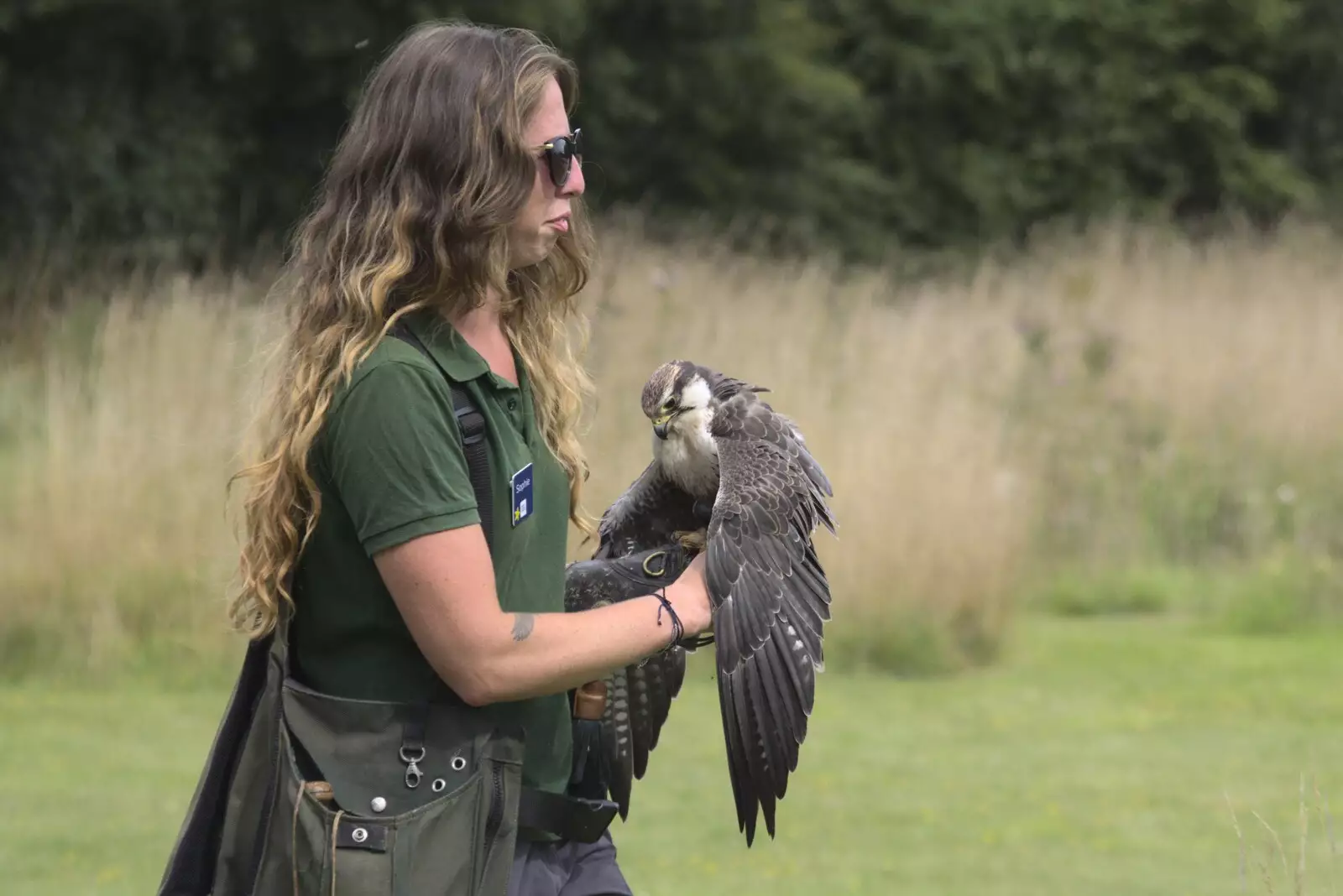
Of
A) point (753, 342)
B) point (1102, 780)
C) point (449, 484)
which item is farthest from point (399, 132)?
point (753, 342)

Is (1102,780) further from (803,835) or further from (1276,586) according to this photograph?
(1276,586)

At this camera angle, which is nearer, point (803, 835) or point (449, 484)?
point (449, 484)

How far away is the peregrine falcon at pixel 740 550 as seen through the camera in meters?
2.95

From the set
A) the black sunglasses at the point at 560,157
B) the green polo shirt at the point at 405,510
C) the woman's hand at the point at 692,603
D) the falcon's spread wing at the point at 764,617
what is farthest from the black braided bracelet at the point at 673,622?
the black sunglasses at the point at 560,157

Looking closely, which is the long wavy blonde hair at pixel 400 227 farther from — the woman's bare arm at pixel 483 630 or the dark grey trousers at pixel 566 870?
the dark grey trousers at pixel 566 870

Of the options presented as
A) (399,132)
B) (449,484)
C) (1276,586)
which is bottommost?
(1276,586)

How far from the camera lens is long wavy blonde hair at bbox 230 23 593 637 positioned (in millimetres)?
2436

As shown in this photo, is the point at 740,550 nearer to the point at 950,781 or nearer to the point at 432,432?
the point at 432,432

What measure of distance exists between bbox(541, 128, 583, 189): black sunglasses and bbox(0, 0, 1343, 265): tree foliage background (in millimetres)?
6519

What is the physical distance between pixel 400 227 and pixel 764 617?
3.10 ft

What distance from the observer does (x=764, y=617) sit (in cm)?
307

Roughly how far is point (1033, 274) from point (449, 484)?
11.7 m

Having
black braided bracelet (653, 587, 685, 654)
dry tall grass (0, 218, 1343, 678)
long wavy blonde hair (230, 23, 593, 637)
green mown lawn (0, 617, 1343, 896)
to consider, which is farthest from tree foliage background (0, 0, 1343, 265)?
black braided bracelet (653, 587, 685, 654)

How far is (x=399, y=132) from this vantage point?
2523 mm
